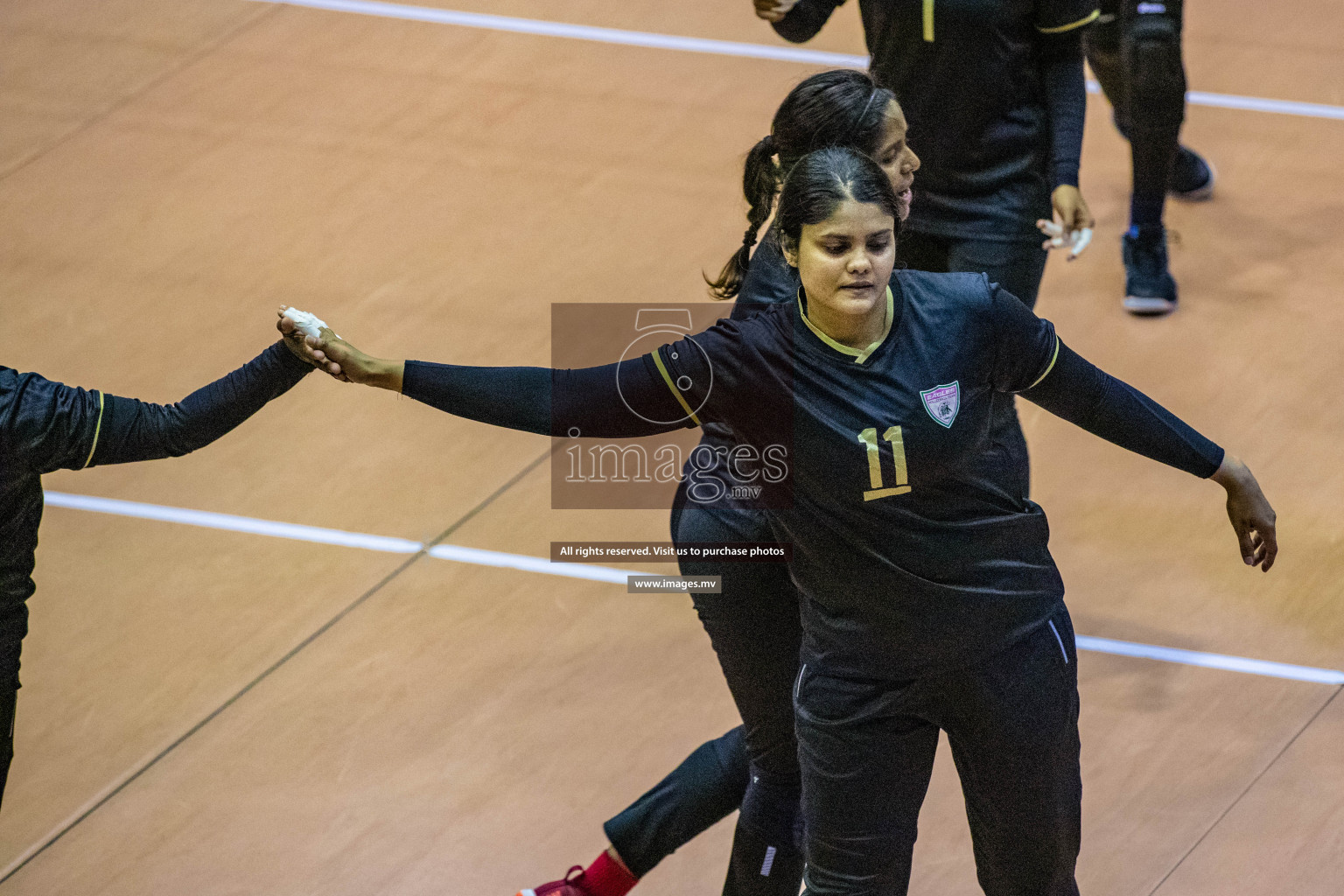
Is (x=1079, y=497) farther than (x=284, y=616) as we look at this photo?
Yes

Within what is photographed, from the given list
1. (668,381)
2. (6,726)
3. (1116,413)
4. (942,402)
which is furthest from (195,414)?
(1116,413)

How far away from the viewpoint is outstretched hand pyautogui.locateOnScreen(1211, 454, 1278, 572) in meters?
2.50

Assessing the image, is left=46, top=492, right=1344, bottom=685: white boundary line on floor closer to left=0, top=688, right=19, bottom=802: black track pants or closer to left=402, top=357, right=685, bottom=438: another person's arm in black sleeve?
left=0, top=688, right=19, bottom=802: black track pants

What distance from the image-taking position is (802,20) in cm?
351

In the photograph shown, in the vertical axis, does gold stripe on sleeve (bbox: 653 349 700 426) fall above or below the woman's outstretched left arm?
above

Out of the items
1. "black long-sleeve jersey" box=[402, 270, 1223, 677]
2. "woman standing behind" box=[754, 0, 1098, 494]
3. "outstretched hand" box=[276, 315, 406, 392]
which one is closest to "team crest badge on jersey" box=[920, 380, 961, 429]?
"black long-sleeve jersey" box=[402, 270, 1223, 677]

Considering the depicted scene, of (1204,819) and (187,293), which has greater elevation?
(187,293)

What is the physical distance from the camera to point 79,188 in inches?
235

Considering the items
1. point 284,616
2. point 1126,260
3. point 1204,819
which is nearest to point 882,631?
point 1204,819

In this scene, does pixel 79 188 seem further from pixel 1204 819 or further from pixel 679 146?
pixel 1204 819

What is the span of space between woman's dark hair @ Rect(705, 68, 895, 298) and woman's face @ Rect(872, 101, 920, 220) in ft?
0.04

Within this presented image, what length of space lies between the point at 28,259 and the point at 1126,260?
3.71 metres

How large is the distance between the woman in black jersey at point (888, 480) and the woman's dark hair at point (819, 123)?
0.23m

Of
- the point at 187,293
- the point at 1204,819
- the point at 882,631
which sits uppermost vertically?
the point at 882,631
